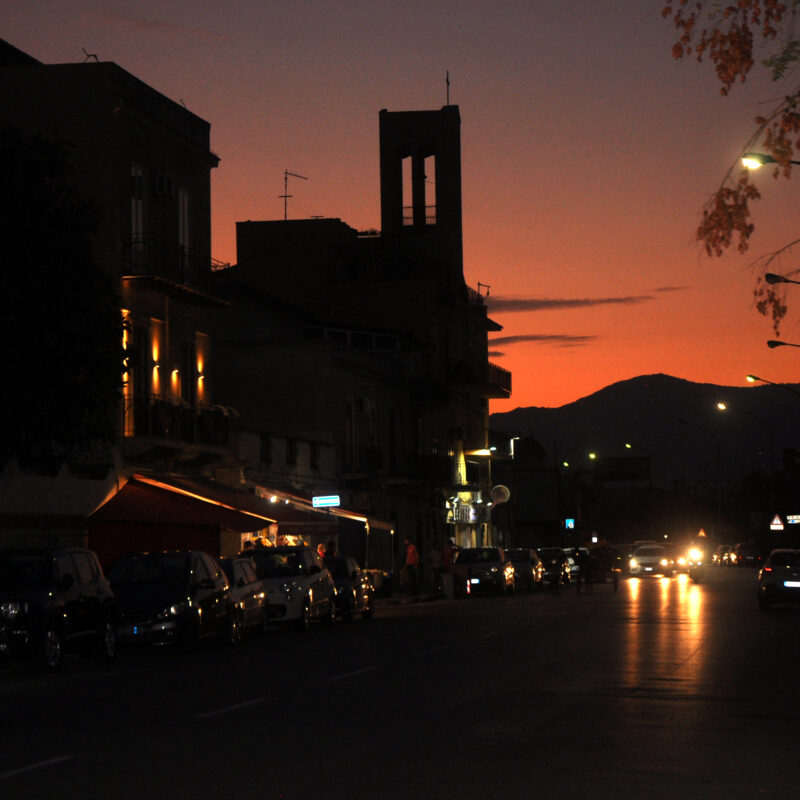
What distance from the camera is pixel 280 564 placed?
3319 centimetres

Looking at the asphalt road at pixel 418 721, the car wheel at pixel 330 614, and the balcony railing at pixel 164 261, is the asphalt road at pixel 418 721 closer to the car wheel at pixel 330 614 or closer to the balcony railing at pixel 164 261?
the car wheel at pixel 330 614

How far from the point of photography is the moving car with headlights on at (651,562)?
247ft

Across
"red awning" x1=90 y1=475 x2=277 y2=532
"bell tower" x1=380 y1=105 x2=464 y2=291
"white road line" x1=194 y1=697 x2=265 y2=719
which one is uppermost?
"bell tower" x1=380 y1=105 x2=464 y2=291

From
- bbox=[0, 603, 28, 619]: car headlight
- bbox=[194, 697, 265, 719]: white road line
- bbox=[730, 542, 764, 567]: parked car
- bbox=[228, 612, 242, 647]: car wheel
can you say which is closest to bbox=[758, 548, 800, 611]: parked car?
bbox=[228, 612, 242, 647]: car wheel

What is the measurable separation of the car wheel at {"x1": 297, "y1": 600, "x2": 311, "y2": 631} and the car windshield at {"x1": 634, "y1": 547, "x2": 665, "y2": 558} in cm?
4569

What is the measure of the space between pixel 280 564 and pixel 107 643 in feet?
32.7

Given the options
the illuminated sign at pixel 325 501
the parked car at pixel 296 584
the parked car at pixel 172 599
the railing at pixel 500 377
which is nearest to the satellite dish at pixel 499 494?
the railing at pixel 500 377

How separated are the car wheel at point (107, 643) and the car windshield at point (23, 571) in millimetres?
1386

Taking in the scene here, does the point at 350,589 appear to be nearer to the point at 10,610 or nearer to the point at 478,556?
the point at 10,610

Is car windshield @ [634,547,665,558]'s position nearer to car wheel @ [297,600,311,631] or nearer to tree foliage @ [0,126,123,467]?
car wheel @ [297,600,311,631]

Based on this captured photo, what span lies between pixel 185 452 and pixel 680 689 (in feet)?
82.1

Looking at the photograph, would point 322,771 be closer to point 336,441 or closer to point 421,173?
Answer: point 336,441

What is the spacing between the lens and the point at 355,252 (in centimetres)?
7262

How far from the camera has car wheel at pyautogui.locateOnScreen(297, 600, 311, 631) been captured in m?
31.8
